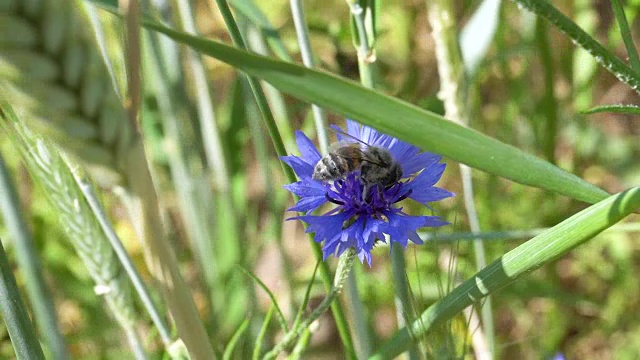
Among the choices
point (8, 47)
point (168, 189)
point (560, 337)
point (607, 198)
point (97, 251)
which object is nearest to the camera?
point (8, 47)

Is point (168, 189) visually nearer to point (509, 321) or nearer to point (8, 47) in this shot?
point (509, 321)

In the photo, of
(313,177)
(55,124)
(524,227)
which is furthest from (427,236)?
(524,227)

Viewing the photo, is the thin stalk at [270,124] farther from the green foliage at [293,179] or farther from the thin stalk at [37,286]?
the thin stalk at [37,286]

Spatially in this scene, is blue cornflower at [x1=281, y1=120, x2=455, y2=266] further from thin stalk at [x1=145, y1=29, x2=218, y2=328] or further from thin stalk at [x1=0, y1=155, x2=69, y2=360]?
thin stalk at [x1=145, y1=29, x2=218, y2=328]

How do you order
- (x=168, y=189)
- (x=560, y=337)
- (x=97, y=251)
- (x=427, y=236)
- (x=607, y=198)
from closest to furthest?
(x=607, y=198) < (x=97, y=251) < (x=427, y=236) < (x=560, y=337) < (x=168, y=189)

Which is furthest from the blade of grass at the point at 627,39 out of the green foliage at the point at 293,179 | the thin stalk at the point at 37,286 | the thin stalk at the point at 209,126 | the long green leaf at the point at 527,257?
the thin stalk at the point at 209,126

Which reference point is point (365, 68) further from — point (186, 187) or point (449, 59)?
point (186, 187)

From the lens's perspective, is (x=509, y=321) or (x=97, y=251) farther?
(x=509, y=321)
